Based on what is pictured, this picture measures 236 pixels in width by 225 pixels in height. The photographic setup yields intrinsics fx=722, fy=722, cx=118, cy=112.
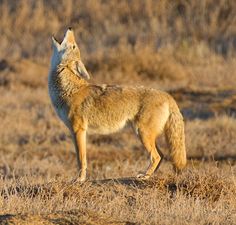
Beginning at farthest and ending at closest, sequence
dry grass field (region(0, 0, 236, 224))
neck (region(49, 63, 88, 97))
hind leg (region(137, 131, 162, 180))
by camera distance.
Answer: neck (region(49, 63, 88, 97)), hind leg (region(137, 131, 162, 180)), dry grass field (region(0, 0, 236, 224))

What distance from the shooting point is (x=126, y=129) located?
1315 centimetres

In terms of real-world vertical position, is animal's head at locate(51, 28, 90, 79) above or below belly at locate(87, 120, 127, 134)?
above

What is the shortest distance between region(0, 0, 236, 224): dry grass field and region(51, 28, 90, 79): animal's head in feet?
4.68

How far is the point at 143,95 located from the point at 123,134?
17.9 ft

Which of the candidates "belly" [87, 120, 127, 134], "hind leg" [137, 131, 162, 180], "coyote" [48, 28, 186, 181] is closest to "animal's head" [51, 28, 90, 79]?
"coyote" [48, 28, 186, 181]

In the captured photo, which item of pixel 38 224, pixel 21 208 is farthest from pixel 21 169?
pixel 38 224

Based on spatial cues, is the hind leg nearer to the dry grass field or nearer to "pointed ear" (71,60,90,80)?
the dry grass field

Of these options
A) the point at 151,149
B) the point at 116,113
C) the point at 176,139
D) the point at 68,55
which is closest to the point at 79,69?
the point at 68,55

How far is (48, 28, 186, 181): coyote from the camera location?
355 inches

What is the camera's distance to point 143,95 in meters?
9.16

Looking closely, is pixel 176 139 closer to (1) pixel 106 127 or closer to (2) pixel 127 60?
(1) pixel 106 127

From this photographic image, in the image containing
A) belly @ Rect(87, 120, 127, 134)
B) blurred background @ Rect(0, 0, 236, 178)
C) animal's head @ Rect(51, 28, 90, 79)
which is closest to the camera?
belly @ Rect(87, 120, 127, 134)

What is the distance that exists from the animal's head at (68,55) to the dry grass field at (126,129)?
143 centimetres

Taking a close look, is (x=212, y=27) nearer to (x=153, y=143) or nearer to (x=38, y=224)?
(x=153, y=143)
